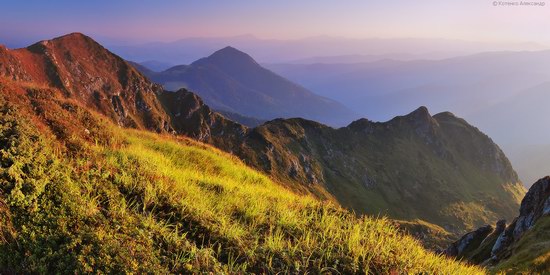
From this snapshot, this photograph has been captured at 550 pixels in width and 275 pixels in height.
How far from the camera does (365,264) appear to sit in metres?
8.09

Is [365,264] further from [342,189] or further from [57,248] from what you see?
[342,189]

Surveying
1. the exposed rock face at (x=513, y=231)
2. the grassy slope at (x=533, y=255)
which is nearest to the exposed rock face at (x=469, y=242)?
the exposed rock face at (x=513, y=231)

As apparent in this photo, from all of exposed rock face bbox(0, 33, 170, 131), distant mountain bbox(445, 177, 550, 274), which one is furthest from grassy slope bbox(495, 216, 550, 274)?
exposed rock face bbox(0, 33, 170, 131)

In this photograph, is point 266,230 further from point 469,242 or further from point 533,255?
point 469,242

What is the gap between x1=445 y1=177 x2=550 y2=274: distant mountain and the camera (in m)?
24.1

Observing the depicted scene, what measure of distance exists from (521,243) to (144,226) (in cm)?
4010

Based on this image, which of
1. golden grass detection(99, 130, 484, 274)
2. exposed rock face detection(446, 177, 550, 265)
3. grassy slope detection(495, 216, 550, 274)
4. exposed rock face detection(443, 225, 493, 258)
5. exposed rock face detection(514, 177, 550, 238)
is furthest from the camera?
exposed rock face detection(443, 225, 493, 258)

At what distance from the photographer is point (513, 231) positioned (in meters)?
50.6

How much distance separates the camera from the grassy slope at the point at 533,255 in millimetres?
21281

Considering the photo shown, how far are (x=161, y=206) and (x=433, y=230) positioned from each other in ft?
553

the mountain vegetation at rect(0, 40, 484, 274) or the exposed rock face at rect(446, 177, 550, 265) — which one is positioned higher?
the mountain vegetation at rect(0, 40, 484, 274)

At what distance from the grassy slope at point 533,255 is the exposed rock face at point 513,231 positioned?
2.22m

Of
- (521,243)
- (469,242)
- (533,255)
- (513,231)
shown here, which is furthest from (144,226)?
(469,242)

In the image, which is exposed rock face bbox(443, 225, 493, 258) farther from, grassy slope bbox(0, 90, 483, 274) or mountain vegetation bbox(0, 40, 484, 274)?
grassy slope bbox(0, 90, 483, 274)
